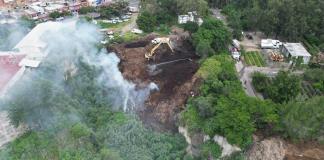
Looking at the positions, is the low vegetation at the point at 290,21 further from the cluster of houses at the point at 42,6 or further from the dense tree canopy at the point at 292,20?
the cluster of houses at the point at 42,6

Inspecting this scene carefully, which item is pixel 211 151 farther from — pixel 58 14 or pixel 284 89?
pixel 58 14

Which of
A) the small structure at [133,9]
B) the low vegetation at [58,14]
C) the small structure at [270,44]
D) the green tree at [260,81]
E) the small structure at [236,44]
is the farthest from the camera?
the small structure at [133,9]

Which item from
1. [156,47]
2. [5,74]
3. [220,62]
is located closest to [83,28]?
[156,47]

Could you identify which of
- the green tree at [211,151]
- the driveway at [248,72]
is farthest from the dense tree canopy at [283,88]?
the green tree at [211,151]

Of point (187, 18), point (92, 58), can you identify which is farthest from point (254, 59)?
point (92, 58)

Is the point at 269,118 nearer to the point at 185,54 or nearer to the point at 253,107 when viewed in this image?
the point at 253,107

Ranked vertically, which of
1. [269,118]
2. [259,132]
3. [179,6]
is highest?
[179,6]
